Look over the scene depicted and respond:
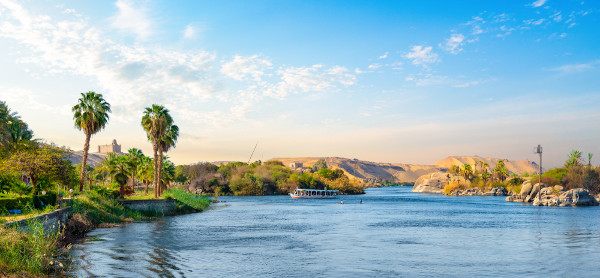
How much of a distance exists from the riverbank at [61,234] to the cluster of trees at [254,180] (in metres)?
66.1

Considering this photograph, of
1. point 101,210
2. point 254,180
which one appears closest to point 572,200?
point 101,210

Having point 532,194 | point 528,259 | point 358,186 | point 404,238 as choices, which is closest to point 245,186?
point 358,186

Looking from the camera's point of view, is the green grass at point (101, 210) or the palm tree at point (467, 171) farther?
the palm tree at point (467, 171)

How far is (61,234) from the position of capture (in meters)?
22.6

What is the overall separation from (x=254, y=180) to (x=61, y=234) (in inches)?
4867

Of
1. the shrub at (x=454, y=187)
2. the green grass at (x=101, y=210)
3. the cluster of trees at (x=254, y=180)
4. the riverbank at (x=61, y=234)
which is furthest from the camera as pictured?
the shrub at (x=454, y=187)

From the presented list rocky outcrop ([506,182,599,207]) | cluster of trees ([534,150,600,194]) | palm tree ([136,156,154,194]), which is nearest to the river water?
palm tree ([136,156,154,194])

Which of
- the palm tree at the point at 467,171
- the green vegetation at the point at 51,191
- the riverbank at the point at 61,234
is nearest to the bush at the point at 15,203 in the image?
the green vegetation at the point at 51,191

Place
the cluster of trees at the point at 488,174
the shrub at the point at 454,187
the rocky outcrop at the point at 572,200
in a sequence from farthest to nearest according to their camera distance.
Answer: the shrub at the point at 454,187 < the cluster of trees at the point at 488,174 < the rocky outcrop at the point at 572,200

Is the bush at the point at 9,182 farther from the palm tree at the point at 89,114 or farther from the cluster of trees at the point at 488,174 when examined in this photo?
the cluster of trees at the point at 488,174

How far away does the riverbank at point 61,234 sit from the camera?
15.4 metres

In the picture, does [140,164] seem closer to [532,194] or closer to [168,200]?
[168,200]

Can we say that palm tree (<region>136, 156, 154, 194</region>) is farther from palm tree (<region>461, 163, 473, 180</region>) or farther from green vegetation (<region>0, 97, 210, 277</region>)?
palm tree (<region>461, 163, 473, 180</region>)

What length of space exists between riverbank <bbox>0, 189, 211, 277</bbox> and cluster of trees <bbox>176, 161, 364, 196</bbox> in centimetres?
Answer: 6612
